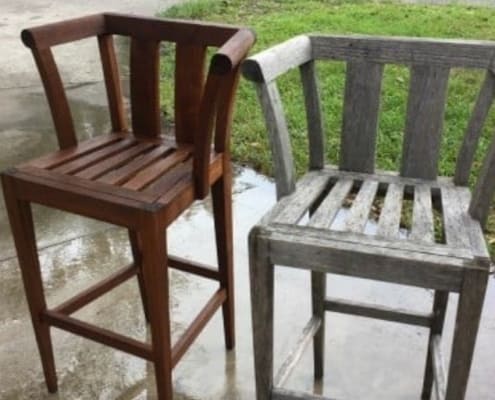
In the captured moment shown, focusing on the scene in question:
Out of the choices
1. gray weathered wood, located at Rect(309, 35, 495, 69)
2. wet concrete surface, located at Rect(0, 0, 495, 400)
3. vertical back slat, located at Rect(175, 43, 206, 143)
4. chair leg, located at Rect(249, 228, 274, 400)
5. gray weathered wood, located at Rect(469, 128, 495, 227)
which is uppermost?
gray weathered wood, located at Rect(309, 35, 495, 69)

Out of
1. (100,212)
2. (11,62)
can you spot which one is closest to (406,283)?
(100,212)

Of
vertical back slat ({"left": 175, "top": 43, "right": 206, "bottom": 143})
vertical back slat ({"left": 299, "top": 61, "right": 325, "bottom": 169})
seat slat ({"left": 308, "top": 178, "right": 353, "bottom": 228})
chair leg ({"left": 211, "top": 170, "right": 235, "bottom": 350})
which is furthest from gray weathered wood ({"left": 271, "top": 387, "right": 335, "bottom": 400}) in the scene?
vertical back slat ({"left": 175, "top": 43, "right": 206, "bottom": 143})

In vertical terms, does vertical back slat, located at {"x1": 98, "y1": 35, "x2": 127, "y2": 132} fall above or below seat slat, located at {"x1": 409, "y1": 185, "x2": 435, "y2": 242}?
above

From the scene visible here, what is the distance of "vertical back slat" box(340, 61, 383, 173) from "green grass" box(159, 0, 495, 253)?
1362mm

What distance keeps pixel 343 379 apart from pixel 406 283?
2.75 ft

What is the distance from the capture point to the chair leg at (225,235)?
2.04 m

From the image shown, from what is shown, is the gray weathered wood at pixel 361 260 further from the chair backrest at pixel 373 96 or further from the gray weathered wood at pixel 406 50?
the gray weathered wood at pixel 406 50

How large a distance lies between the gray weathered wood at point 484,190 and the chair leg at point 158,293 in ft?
2.63

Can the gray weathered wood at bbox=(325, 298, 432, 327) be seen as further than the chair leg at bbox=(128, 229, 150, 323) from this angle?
No

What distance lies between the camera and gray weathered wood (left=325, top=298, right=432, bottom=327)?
6.64 ft

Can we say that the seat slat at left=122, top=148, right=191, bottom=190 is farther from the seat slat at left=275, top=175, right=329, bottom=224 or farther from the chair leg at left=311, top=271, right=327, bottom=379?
the chair leg at left=311, top=271, right=327, bottom=379

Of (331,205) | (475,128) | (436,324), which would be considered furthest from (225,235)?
(475,128)

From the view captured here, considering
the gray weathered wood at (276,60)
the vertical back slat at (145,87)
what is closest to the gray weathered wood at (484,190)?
the gray weathered wood at (276,60)

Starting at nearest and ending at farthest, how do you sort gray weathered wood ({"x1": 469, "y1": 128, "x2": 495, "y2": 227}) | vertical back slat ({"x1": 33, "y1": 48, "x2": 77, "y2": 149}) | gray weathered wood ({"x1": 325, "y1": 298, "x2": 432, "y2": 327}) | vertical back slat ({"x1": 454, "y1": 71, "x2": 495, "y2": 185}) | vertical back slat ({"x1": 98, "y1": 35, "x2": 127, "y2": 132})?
gray weathered wood ({"x1": 469, "y1": 128, "x2": 495, "y2": 227}) → vertical back slat ({"x1": 454, "y1": 71, "x2": 495, "y2": 185}) → vertical back slat ({"x1": 33, "y1": 48, "x2": 77, "y2": 149}) → gray weathered wood ({"x1": 325, "y1": 298, "x2": 432, "y2": 327}) → vertical back slat ({"x1": 98, "y1": 35, "x2": 127, "y2": 132})
